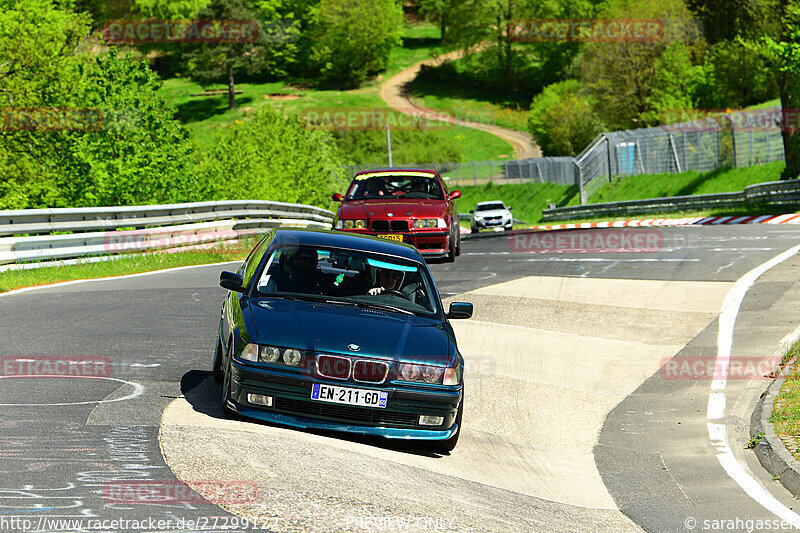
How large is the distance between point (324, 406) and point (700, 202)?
34.0 m

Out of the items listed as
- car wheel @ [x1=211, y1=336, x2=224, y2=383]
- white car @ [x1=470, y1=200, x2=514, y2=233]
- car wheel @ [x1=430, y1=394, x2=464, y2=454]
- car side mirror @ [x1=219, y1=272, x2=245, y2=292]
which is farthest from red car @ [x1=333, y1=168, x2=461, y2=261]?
white car @ [x1=470, y1=200, x2=514, y2=233]

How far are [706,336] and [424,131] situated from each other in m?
83.7

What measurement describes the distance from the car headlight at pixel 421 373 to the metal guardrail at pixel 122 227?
11.1m

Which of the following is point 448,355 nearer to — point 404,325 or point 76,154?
point 404,325

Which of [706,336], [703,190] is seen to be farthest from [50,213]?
[703,190]

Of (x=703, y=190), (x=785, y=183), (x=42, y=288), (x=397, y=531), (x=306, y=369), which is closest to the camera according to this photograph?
(x=397, y=531)

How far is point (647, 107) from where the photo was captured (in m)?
74.6

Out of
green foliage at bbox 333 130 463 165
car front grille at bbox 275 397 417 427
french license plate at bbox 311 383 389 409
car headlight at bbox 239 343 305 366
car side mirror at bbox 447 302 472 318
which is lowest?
green foliage at bbox 333 130 463 165

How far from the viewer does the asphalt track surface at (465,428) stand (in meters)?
5.43

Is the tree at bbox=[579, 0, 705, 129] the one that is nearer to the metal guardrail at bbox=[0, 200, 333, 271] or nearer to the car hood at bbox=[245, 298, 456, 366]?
the metal guardrail at bbox=[0, 200, 333, 271]

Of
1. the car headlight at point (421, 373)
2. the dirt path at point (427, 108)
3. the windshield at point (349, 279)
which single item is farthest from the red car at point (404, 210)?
the dirt path at point (427, 108)

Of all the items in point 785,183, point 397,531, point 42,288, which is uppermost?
point 397,531

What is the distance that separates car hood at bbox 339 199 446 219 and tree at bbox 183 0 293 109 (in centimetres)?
9355

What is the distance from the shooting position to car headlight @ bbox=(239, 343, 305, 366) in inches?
272
